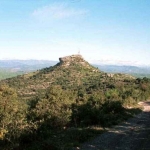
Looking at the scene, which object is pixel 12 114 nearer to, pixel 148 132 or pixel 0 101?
pixel 0 101

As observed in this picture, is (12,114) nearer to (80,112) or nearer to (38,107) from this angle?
(38,107)

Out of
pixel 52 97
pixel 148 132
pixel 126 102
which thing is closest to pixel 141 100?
pixel 126 102

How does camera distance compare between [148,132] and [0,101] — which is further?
[0,101]

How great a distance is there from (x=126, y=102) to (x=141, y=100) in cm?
2139

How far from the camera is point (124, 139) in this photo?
117ft

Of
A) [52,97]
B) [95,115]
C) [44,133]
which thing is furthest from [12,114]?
[44,133]

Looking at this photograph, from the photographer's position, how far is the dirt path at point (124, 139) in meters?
32.2

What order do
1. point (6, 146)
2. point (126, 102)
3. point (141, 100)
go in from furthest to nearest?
point (141, 100)
point (126, 102)
point (6, 146)

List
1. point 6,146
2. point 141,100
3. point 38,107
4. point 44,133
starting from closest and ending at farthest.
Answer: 1. point 6,146
2. point 44,133
3. point 38,107
4. point 141,100

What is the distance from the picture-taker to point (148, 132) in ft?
130

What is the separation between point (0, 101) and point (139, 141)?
137ft

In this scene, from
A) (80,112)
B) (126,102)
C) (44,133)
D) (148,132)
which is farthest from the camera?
(126,102)

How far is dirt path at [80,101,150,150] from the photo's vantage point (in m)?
32.2

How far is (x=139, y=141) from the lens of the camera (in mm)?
34750
